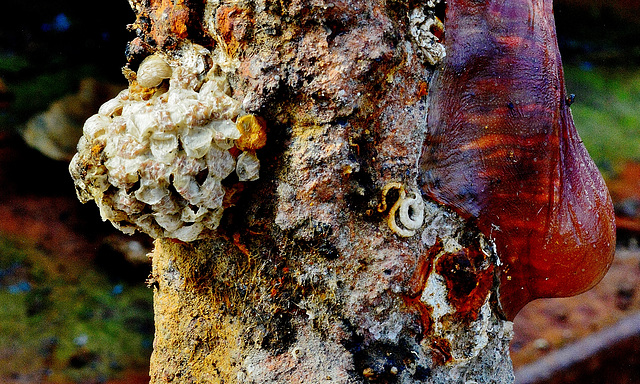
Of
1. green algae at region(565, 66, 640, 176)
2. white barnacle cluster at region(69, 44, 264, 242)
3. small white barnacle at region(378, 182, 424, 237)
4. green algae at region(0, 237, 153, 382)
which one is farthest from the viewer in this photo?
green algae at region(565, 66, 640, 176)

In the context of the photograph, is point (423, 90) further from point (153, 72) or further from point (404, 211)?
point (153, 72)

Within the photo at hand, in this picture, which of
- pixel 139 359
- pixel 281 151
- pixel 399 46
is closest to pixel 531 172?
pixel 399 46

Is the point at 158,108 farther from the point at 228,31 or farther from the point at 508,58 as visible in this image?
the point at 508,58


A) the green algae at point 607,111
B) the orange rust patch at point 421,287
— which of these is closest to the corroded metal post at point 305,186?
the orange rust patch at point 421,287

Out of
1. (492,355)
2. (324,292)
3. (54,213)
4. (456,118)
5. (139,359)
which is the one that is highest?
(456,118)

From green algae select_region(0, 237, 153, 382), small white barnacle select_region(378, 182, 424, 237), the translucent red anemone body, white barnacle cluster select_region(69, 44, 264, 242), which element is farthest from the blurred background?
white barnacle cluster select_region(69, 44, 264, 242)

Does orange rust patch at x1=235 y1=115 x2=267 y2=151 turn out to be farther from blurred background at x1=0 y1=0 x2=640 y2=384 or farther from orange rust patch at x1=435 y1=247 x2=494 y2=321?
blurred background at x1=0 y1=0 x2=640 y2=384

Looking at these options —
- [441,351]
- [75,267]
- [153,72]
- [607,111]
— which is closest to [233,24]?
[153,72]
